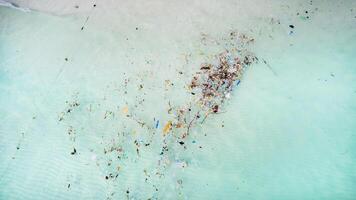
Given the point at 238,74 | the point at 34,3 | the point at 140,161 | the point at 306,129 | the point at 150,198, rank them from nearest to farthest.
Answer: the point at 150,198
the point at 140,161
the point at 306,129
the point at 238,74
the point at 34,3

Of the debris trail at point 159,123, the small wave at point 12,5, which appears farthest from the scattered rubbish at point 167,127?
the small wave at point 12,5

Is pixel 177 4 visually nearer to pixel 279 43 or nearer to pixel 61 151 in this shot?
pixel 279 43

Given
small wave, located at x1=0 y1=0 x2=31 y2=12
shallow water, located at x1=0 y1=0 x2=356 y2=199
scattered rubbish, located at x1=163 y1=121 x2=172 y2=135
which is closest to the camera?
shallow water, located at x1=0 y1=0 x2=356 y2=199

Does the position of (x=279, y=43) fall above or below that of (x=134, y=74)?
above

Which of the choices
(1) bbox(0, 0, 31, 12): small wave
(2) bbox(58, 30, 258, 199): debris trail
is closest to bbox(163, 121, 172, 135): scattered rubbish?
(2) bbox(58, 30, 258, 199): debris trail

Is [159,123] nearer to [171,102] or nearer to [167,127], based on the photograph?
[167,127]

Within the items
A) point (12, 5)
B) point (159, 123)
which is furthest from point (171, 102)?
point (12, 5)

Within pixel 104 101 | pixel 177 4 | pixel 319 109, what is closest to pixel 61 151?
pixel 104 101

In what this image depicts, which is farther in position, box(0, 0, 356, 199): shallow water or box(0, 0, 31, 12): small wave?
box(0, 0, 31, 12): small wave

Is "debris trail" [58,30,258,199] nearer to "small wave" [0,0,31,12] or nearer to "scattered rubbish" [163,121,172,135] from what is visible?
"scattered rubbish" [163,121,172,135]
